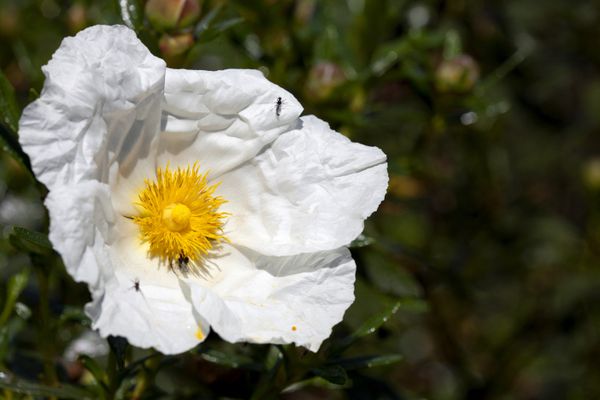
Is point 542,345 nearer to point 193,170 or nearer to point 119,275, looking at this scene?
point 193,170

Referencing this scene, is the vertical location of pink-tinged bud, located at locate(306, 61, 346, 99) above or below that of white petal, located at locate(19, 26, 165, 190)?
below

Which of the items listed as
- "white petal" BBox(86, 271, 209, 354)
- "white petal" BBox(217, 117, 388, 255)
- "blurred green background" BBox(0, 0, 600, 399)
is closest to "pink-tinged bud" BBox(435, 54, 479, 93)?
"blurred green background" BBox(0, 0, 600, 399)

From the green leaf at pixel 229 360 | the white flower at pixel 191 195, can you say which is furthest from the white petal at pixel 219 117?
the green leaf at pixel 229 360

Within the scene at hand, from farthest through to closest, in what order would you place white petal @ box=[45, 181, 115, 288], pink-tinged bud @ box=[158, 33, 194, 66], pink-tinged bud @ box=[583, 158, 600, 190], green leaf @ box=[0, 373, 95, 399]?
1. pink-tinged bud @ box=[583, 158, 600, 190]
2. pink-tinged bud @ box=[158, 33, 194, 66]
3. green leaf @ box=[0, 373, 95, 399]
4. white petal @ box=[45, 181, 115, 288]

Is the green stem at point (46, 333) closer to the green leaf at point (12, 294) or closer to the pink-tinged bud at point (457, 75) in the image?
the green leaf at point (12, 294)

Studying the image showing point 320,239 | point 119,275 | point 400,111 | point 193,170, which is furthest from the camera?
point 400,111

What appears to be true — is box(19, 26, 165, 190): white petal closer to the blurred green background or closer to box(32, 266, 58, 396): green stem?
the blurred green background

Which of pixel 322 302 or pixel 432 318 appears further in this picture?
pixel 432 318

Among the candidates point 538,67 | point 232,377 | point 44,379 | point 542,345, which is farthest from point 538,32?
point 44,379
